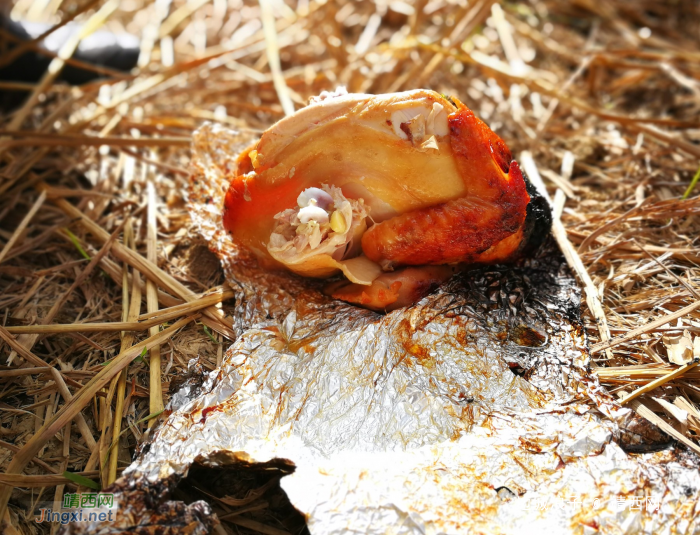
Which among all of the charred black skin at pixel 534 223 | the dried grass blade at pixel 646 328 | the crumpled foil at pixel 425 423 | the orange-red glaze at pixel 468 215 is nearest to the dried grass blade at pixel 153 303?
the crumpled foil at pixel 425 423

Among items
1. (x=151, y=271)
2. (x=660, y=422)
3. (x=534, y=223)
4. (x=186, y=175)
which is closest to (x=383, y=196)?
(x=534, y=223)

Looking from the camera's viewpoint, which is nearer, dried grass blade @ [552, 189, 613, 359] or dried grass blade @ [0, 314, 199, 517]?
dried grass blade @ [0, 314, 199, 517]

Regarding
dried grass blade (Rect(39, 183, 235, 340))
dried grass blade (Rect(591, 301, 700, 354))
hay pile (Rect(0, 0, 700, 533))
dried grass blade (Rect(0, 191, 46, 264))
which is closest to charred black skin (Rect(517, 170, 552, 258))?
hay pile (Rect(0, 0, 700, 533))

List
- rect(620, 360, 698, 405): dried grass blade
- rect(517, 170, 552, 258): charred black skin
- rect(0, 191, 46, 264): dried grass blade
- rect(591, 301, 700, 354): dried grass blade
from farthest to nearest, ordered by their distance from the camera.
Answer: rect(0, 191, 46, 264): dried grass blade, rect(517, 170, 552, 258): charred black skin, rect(591, 301, 700, 354): dried grass blade, rect(620, 360, 698, 405): dried grass blade

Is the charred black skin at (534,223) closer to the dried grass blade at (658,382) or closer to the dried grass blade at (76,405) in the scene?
the dried grass blade at (658,382)

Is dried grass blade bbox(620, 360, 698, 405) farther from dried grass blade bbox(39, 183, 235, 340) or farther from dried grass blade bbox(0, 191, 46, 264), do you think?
dried grass blade bbox(0, 191, 46, 264)

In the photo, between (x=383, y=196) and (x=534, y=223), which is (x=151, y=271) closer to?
(x=383, y=196)
